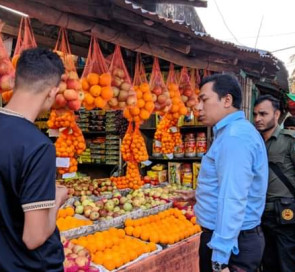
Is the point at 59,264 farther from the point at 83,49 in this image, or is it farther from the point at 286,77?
the point at 286,77

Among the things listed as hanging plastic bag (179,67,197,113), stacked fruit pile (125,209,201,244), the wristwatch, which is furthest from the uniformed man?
hanging plastic bag (179,67,197,113)

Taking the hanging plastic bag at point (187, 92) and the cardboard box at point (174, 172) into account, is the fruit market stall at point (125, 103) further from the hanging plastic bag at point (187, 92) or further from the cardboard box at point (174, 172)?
the cardboard box at point (174, 172)

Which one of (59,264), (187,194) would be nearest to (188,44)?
(187,194)

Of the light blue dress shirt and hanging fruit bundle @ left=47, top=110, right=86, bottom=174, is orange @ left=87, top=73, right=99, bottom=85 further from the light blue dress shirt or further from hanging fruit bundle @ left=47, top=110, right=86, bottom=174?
the light blue dress shirt

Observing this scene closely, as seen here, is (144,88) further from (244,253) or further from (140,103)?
(244,253)

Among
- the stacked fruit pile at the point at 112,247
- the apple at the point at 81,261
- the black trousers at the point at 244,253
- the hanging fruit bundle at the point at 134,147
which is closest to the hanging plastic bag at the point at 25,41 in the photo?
the apple at the point at 81,261

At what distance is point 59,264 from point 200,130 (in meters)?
A: 4.86

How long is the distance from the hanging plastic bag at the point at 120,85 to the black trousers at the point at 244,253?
161 cm

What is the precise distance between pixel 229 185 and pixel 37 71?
3.91ft

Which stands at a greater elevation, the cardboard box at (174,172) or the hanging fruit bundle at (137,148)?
the hanging fruit bundle at (137,148)

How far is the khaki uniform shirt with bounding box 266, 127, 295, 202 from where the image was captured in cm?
289

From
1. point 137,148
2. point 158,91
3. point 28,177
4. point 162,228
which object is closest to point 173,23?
point 158,91

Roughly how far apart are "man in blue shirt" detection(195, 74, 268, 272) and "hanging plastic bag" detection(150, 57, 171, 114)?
1521mm

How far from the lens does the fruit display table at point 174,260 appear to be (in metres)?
2.96
